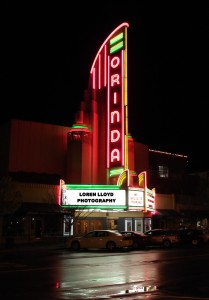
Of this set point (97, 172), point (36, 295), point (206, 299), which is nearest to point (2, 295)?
point (36, 295)

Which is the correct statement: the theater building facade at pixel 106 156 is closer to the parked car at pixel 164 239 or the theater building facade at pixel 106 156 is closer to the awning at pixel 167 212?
the awning at pixel 167 212

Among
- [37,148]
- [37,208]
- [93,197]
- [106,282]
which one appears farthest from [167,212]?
[106,282]

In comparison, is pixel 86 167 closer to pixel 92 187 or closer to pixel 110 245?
pixel 92 187

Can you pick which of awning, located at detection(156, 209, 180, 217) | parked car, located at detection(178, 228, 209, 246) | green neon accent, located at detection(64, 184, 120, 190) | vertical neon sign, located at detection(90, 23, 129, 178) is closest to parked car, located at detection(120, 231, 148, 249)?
green neon accent, located at detection(64, 184, 120, 190)

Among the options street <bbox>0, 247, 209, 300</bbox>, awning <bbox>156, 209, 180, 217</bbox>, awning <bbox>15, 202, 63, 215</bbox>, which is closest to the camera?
street <bbox>0, 247, 209, 300</bbox>

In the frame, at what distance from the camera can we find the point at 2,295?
34.0 feet

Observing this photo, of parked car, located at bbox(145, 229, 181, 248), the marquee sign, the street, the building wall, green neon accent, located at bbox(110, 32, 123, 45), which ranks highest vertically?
green neon accent, located at bbox(110, 32, 123, 45)

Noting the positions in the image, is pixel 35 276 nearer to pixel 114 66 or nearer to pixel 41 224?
pixel 41 224

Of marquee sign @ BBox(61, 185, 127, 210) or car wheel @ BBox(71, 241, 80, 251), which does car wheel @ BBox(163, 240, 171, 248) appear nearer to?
marquee sign @ BBox(61, 185, 127, 210)

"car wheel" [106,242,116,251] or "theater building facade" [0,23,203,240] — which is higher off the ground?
"theater building facade" [0,23,203,240]

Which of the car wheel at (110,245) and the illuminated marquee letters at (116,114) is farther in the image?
the illuminated marquee letters at (116,114)

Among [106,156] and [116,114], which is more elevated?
[116,114]

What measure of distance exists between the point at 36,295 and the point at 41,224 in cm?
2562

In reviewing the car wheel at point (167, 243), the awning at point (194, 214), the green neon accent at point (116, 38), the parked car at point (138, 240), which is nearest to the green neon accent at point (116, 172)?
the parked car at point (138, 240)
